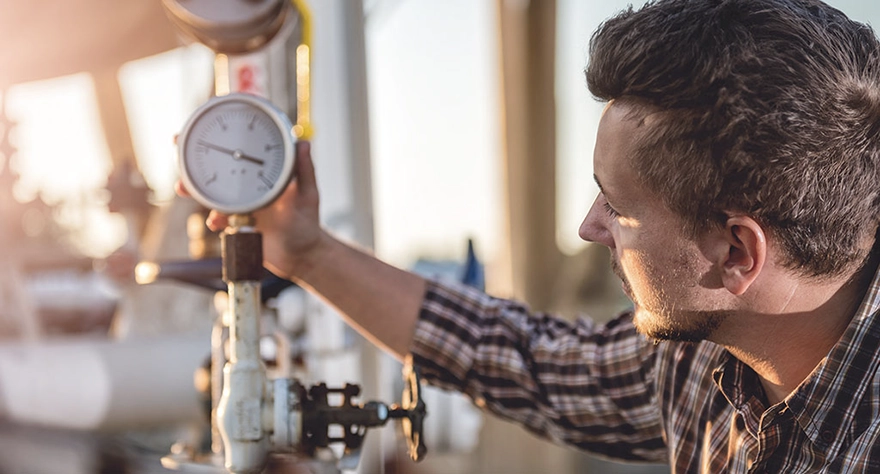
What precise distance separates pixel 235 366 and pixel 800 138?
75 cm

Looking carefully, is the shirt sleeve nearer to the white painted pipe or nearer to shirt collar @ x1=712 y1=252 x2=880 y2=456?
shirt collar @ x1=712 y1=252 x2=880 y2=456

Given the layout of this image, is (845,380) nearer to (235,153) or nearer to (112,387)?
(235,153)

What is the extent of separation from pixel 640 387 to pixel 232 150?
0.74 m

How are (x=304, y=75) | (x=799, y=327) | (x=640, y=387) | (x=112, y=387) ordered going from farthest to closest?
(x=112, y=387) → (x=304, y=75) → (x=640, y=387) → (x=799, y=327)

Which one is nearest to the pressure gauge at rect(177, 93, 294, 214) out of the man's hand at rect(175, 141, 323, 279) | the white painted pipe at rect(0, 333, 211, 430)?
the man's hand at rect(175, 141, 323, 279)

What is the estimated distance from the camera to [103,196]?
2.48 meters

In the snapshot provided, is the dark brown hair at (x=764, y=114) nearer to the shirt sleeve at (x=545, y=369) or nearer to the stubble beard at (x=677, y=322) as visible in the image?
the stubble beard at (x=677, y=322)

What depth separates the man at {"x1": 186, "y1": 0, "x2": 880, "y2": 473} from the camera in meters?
0.93

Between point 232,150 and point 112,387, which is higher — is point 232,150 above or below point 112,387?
above

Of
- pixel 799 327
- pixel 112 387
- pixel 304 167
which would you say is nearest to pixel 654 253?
pixel 799 327

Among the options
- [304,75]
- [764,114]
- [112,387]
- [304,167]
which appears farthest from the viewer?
[112,387]

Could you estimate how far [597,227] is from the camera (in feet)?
3.65

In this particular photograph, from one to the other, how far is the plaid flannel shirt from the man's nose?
0.25m

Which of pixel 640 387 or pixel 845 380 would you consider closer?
pixel 845 380
